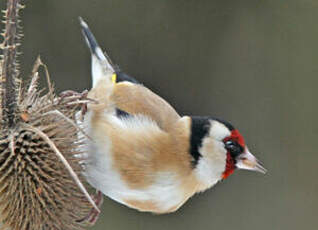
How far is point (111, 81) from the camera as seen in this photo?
6.04 ft

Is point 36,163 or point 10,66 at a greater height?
point 10,66

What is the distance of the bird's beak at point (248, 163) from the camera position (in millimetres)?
1677

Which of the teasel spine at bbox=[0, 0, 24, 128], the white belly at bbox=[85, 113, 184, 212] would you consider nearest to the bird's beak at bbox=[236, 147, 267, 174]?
the white belly at bbox=[85, 113, 184, 212]

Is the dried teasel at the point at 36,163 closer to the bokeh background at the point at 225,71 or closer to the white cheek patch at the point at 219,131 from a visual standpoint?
the white cheek patch at the point at 219,131

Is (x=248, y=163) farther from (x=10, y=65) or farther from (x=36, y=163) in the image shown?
(x=10, y=65)

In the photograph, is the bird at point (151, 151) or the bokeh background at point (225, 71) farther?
the bokeh background at point (225, 71)

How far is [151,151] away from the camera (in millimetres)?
1660

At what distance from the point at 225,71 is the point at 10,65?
2.39 metres

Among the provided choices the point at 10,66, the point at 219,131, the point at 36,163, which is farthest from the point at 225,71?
the point at 10,66

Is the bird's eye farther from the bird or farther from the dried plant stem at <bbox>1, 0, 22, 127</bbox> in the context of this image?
the dried plant stem at <bbox>1, 0, 22, 127</bbox>

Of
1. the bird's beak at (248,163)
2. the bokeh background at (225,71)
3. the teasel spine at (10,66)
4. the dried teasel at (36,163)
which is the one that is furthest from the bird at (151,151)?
the bokeh background at (225,71)

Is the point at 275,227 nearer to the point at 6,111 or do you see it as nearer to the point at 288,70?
the point at 288,70

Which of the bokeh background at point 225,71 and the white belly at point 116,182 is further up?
the bokeh background at point 225,71

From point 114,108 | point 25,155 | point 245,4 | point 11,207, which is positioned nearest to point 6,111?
point 25,155
